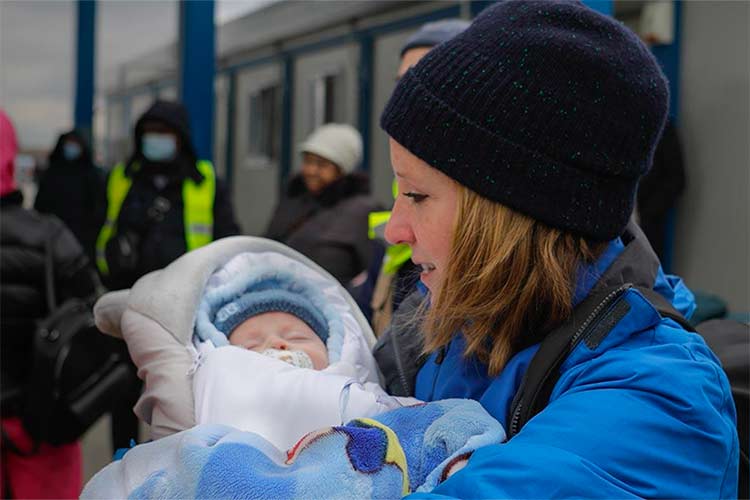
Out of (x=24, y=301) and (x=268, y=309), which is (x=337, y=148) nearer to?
(x=24, y=301)

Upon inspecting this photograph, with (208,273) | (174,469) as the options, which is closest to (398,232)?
(174,469)

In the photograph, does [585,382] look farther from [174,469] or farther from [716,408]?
[174,469]

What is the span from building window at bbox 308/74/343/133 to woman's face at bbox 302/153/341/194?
4.46m

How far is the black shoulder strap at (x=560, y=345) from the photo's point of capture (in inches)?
44.1

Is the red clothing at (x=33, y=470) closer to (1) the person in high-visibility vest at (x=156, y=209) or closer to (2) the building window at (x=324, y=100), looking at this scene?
(1) the person in high-visibility vest at (x=156, y=209)

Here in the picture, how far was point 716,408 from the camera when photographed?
3.50 ft

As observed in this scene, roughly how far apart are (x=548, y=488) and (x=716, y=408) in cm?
26

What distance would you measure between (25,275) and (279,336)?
1644mm

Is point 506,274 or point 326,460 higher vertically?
point 506,274

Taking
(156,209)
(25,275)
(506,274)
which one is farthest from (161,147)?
(506,274)

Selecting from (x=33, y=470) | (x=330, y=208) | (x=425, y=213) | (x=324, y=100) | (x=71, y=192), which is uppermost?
(x=425, y=213)

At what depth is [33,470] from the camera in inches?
123

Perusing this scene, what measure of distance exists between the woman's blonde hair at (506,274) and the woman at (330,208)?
111 inches

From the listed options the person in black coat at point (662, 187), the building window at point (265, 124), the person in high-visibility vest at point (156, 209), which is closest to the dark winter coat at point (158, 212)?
the person in high-visibility vest at point (156, 209)
